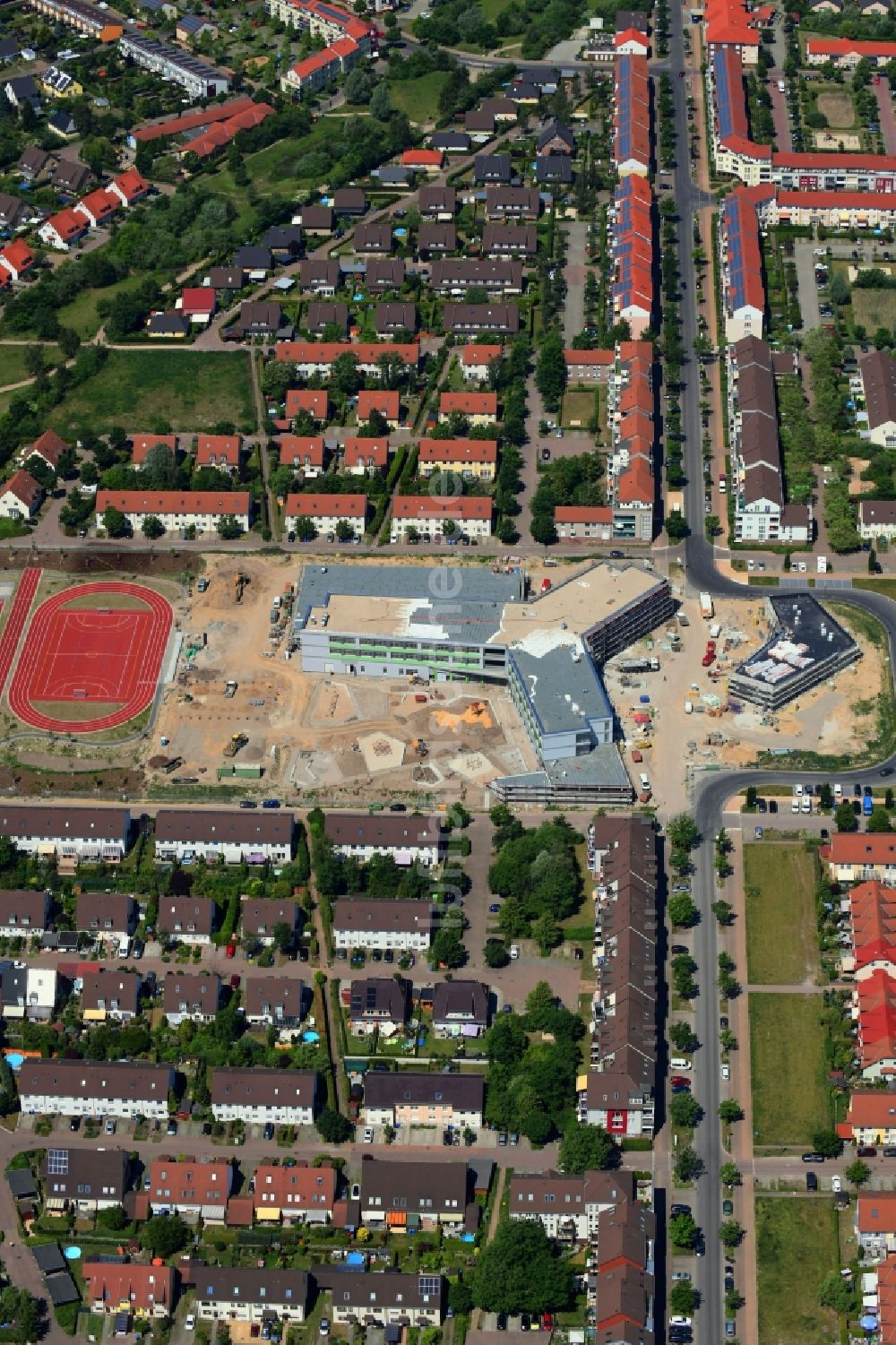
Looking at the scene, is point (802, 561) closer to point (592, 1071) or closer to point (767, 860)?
point (767, 860)

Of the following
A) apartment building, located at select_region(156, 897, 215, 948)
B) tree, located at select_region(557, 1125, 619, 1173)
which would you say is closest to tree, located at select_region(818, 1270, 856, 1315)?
tree, located at select_region(557, 1125, 619, 1173)

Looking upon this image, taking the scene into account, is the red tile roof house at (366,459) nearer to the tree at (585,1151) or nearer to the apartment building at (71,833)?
the apartment building at (71,833)

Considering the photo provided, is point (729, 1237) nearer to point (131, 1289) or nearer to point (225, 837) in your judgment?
point (131, 1289)

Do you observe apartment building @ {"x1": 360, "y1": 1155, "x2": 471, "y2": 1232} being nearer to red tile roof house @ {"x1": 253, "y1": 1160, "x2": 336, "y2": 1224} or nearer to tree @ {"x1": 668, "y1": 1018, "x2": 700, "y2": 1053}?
red tile roof house @ {"x1": 253, "y1": 1160, "x2": 336, "y2": 1224}

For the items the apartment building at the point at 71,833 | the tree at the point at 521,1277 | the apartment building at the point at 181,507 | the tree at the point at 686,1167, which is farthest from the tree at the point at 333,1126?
the apartment building at the point at 181,507

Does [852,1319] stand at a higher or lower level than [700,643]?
lower

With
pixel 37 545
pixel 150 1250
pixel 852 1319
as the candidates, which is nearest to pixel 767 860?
pixel 852 1319
